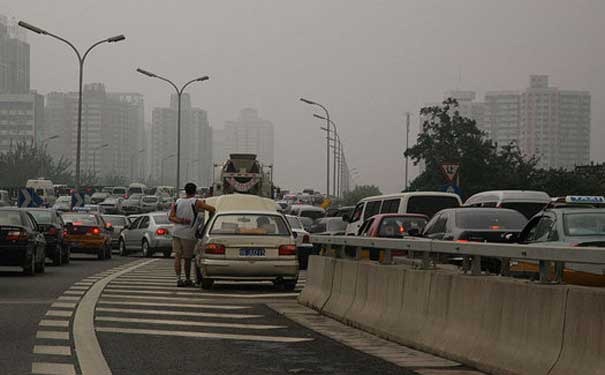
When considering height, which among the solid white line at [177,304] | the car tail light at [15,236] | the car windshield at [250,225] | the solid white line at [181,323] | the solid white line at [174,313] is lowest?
the solid white line at [177,304]

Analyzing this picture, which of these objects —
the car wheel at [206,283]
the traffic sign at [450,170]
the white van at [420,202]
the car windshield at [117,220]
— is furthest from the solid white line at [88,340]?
the car windshield at [117,220]

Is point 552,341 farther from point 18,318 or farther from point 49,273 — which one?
point 49,273

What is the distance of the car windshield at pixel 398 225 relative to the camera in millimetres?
25109

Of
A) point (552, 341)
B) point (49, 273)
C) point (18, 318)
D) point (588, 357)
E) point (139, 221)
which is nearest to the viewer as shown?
point (588, 357)

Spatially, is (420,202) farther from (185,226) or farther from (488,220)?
(488,220)

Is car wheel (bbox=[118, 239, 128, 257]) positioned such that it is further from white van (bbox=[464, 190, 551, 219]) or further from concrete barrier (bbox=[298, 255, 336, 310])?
concrete barrier (bbox=[298, 255, 336, 310])

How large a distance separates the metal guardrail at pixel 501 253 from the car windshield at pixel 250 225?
219 inches

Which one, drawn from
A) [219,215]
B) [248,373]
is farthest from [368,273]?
[219,215]

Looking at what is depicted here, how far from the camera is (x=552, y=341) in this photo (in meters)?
9.52

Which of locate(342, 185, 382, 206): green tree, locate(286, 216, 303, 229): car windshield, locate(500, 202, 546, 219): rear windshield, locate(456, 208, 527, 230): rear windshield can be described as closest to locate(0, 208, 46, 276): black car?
locate(286, 216, 303, 229): car windshield

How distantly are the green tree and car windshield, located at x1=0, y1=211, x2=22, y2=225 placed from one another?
102509 mm

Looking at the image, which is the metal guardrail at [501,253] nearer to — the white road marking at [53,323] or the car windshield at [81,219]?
the white road marking at [53,323]

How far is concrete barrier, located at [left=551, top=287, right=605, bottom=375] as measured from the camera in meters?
8.80

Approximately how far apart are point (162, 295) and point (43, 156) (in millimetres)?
147411
